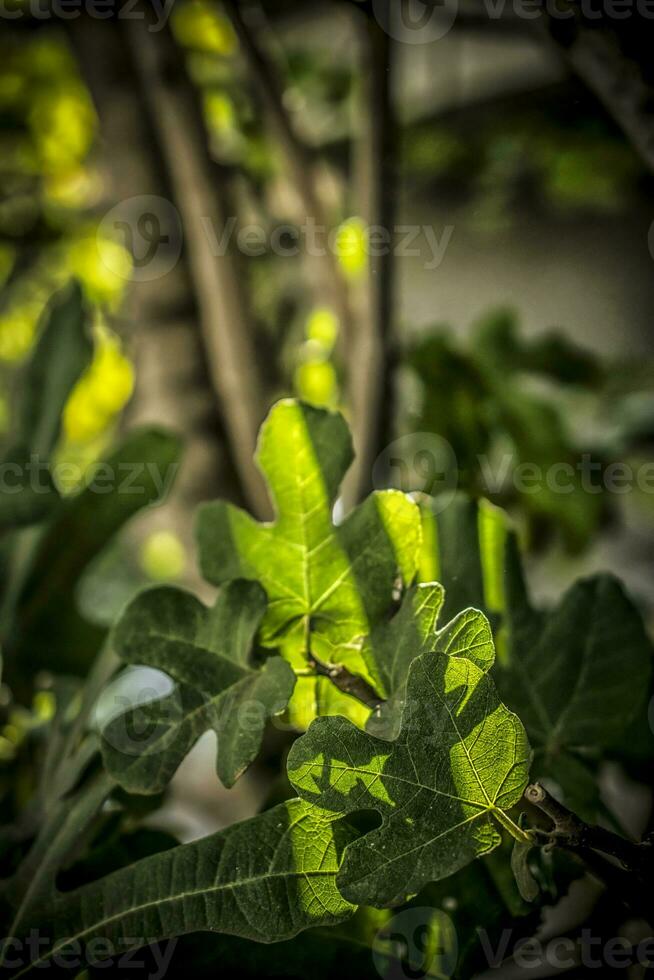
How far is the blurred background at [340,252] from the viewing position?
76 centimetres

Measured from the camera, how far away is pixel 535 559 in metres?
0.96

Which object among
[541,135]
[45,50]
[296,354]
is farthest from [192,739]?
[45,50]

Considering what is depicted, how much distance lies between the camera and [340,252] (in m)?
1.00

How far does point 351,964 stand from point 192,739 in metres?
0.14

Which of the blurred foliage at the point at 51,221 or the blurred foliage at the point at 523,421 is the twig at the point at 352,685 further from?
the blurred foliage at the point at 51,221

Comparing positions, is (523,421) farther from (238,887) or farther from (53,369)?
(238,887)

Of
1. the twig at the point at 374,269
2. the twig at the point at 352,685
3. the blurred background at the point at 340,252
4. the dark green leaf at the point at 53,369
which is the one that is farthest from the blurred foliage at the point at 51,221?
the twig at the point at 352,685

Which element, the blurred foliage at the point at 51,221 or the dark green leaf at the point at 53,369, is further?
the blurred foliage at the point at 51,221

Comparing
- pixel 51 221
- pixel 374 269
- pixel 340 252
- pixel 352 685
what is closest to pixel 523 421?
pixel 374 269

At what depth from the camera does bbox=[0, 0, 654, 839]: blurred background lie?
762 mm

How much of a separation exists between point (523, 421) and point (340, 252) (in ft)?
1.19

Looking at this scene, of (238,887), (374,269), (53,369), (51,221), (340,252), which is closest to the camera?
(238,887)

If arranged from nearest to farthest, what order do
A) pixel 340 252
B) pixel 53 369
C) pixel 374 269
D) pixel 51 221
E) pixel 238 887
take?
pixel 238 887 → pixel 53 369 → pixel 374 269 → pixel 340 252 → pixel 51 221

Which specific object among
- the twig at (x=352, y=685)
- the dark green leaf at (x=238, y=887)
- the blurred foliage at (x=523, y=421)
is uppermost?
the twig at (x=352, y=685)
